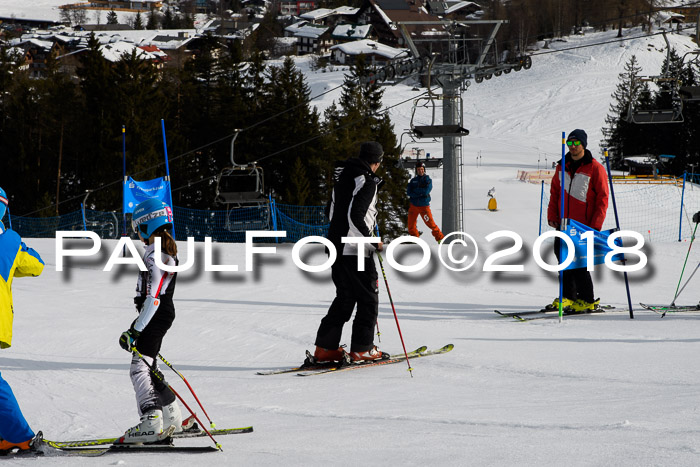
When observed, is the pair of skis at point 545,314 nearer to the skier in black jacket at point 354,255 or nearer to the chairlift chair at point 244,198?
the skier in black jacket at point 354,255

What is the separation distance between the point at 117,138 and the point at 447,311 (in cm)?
3283

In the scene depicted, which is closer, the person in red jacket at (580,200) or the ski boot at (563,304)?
the person in red jacket at (580,200)

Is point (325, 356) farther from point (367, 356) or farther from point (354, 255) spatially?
point (354, 255)

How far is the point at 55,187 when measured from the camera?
39.1 m

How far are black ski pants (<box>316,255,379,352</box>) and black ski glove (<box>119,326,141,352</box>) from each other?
1.94 m

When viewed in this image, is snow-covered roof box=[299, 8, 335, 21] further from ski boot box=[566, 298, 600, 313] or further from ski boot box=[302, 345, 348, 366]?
ski boot box=[302, 345, 348, 366]

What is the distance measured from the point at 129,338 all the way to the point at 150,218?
1.91ft

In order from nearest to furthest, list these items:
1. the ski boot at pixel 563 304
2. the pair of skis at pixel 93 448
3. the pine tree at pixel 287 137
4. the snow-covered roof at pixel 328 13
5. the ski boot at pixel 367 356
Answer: the pair of skis at pixel 93 448 → the ski boot at pixel 367 356 → the ski boot at pixel 563 304 → the pine tree at pixel 287 137 → the snow-covered roof at pixel 328 13

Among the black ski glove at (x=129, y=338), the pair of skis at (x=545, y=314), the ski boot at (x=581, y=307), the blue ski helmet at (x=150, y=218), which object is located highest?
the blue ski helmet at (x=150, y=218)

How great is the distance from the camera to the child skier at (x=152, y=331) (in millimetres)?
3807

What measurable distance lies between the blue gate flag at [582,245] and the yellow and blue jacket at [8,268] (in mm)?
4915

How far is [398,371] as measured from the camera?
5570 mm

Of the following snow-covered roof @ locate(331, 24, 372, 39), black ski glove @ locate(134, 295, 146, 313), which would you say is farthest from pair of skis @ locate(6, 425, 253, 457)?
snow-covered roof @ locate(331, 24, 372, 39)

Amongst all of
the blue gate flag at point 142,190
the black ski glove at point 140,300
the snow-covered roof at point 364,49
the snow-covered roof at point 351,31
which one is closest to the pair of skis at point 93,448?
the black ski glove at point 140,300
